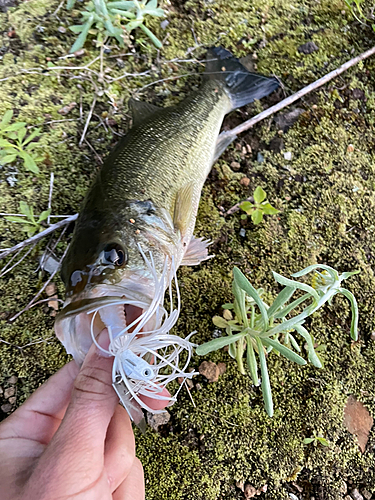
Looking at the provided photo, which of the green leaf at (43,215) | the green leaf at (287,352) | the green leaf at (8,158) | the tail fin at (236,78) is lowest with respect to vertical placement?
the green leaf at (287,352)

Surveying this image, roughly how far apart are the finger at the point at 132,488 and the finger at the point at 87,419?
42cm

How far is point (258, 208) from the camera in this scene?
2902 mm

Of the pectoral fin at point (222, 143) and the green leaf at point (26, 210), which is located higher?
the pectoral fin at point (222, 143)

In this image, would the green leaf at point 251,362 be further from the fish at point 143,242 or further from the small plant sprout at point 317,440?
the small plant sprout at point 317,440

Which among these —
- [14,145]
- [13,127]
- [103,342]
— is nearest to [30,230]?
[14,145]

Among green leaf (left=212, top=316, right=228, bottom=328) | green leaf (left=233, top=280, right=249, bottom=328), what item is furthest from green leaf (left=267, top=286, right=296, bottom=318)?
green leaf (left=212, top=316, right=228, bottom=328)

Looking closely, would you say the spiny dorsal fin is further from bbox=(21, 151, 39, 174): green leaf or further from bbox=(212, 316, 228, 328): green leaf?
bbox=(21, 151, 39, 174): green leaf

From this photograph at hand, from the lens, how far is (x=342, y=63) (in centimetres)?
356

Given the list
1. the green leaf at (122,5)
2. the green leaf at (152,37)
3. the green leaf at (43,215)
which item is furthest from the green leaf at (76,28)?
the green leaf at (43,215)

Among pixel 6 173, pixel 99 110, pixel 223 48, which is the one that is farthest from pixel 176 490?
pixel 223 48

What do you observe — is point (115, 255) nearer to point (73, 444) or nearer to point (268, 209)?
point (73, 444)

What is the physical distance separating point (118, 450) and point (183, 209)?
Result: 4.74 ft

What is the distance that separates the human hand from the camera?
4.35 feet

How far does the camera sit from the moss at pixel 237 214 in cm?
251
